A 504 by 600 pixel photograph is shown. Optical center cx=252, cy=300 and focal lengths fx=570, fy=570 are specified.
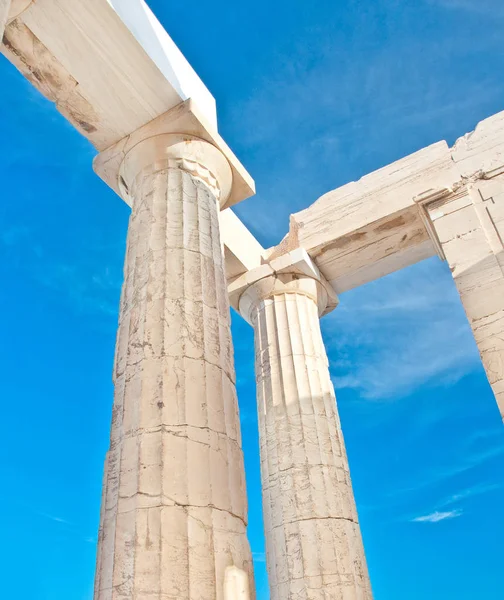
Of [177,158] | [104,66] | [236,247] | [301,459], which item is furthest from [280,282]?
[104,66]

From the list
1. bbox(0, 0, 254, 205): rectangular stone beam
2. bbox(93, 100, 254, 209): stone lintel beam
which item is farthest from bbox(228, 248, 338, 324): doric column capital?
bbox(0, 0, 254, 205): rectangular stone beam

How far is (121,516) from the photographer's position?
10.5 meters

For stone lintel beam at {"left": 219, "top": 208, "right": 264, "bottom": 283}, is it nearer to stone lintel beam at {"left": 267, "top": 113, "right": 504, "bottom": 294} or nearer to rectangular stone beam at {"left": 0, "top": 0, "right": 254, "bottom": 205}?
stone lintel beam at {"left": 267, "top": 113, "right": 504, "bottom": 294}

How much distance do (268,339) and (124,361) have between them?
1289 centimetres

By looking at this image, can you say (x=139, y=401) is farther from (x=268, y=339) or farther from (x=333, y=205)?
(x=333, y=205)

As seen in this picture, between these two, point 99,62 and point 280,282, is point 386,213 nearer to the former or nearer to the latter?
point 280,282

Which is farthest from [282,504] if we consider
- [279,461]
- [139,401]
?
[139,401]

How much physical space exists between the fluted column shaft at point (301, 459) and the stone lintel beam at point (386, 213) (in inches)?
86.3

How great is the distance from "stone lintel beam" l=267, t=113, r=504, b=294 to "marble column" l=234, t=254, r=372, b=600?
2083mm

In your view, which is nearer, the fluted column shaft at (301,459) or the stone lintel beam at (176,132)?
the stone lintel beam at (176,132)

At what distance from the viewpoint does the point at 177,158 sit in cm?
1742

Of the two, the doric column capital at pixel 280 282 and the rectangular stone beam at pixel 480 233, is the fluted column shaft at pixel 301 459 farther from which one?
the rectangular stone beam at pixel 480 233

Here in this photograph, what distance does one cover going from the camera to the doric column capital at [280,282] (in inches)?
1041

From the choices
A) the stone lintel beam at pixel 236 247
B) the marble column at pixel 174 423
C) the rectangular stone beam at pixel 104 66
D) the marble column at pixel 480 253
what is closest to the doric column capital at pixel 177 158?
the rectangular stone beam at pixel 104 66
